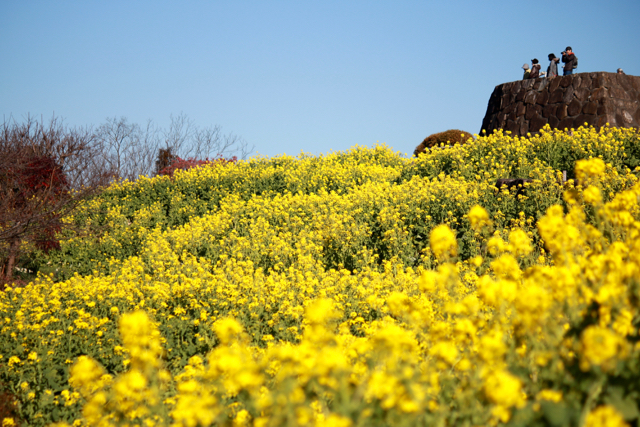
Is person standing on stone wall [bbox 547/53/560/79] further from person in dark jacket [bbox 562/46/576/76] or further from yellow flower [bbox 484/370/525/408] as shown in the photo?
yellow flower [bbox 484/370/525/408]

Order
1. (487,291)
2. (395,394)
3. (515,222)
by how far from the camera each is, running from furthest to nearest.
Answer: (515,222) → (487,291) → (395,394)

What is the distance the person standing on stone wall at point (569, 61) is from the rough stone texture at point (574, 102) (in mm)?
1155

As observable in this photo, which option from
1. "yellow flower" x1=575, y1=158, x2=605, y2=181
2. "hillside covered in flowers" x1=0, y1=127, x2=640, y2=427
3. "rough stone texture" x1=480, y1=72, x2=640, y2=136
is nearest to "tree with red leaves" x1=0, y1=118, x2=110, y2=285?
"hillside covered in flowers" x1=0, y1=127, x2=640, y2=427

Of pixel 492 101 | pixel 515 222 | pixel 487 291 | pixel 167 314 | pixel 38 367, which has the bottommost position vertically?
pixel 38 367

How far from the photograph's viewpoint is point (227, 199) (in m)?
14.0

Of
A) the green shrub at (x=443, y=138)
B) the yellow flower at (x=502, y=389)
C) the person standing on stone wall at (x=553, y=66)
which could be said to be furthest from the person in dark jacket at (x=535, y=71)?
the yellow flower at (x=502, y=389)

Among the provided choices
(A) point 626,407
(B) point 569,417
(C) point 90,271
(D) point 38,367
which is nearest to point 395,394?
(B) point 569,417

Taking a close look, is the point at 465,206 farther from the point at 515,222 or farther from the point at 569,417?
the point at 569,417

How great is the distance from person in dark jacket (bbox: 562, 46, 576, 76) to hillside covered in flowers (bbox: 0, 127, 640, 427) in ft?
18.1

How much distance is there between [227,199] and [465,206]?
7.46m

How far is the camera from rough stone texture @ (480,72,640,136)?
14055 mm

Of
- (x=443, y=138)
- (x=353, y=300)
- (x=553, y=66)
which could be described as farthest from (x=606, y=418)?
(x=443, y=138)

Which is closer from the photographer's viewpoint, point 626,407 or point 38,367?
point 626,407

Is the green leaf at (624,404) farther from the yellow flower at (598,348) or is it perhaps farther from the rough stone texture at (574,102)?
the rough stone texture at (574,102)
